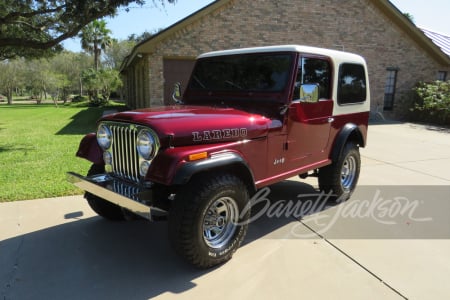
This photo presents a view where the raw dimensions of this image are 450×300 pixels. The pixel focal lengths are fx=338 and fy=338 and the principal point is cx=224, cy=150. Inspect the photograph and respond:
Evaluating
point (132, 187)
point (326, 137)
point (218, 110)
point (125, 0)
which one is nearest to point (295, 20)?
point (125, 0)

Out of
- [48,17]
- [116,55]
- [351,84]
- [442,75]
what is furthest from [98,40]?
[351,84]

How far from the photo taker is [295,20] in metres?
13.1

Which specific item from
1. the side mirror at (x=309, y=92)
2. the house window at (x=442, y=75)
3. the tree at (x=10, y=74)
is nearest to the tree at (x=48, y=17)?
the side mirror at (x=309, y=92)

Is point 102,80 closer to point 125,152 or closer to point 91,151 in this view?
Result: point 91,151

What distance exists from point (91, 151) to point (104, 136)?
1.37 feet

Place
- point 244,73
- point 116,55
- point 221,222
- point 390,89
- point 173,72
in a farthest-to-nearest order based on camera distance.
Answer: point 116,55, point 390,89, point 173,72, point 244,73, point 221,222

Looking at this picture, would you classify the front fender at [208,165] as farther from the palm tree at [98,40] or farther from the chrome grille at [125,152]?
the palm tree at [98,40]

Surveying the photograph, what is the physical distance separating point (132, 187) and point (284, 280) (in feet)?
5.16

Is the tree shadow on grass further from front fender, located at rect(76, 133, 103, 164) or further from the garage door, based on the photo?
A: front fender, located at rect(76, 133, 103, 164)

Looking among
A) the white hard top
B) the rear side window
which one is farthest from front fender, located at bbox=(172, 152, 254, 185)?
the rear side window

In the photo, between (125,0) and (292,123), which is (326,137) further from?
(125,0)

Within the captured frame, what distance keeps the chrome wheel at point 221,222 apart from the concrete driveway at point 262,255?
243 mm

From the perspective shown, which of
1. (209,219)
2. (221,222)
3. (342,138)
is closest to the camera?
(209,219)

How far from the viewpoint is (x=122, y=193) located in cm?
285
